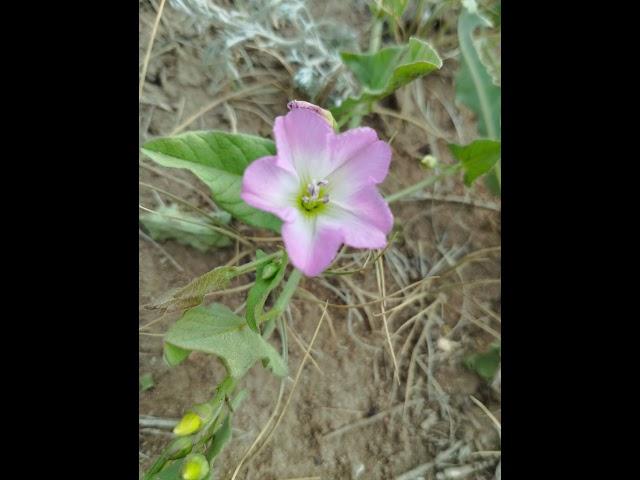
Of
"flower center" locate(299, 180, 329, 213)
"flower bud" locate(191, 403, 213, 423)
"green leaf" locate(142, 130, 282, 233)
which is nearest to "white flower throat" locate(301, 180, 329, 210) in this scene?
"flower center" locate(299, 180, 329, 213)

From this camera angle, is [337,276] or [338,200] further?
[337,276]

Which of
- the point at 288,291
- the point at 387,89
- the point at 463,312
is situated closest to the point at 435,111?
the point at 387,89

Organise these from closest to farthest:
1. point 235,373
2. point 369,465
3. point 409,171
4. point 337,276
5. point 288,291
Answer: point 235,373
point 288,291
point 369,465
point 337,276
point 409,171

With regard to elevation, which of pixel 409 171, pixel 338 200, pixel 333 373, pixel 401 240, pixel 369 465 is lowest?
pixel 369 465

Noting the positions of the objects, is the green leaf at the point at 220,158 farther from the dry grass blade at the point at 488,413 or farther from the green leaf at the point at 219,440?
the dry grass blade at the point at 488,413

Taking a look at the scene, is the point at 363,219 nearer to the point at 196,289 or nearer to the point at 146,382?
the point at 196,289

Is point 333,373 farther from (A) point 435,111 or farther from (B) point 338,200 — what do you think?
(A) point 435,111
